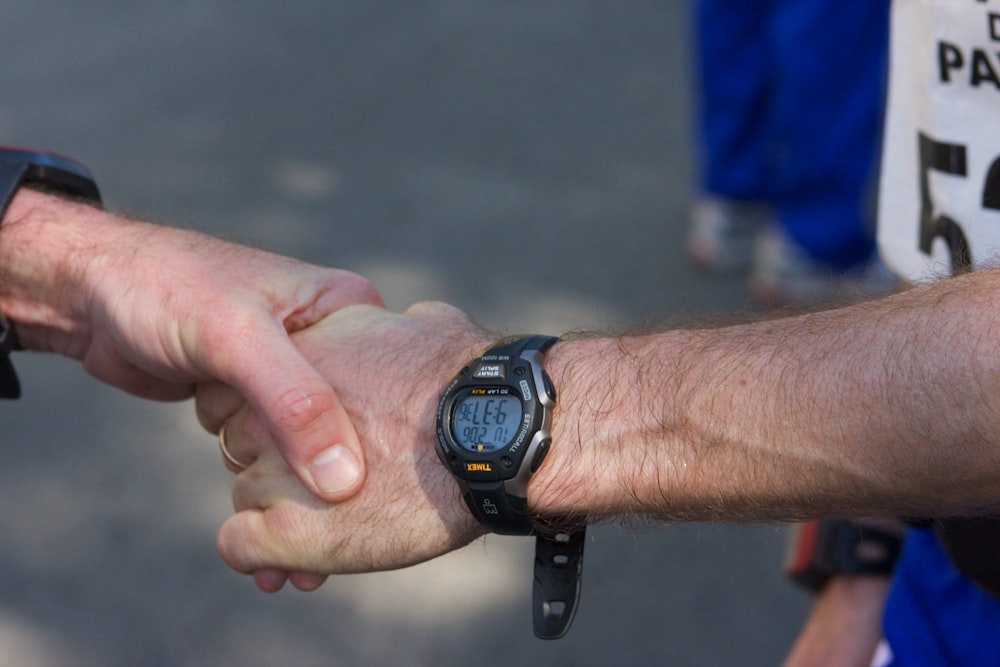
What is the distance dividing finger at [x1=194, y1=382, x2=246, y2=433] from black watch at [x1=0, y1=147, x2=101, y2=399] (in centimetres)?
27

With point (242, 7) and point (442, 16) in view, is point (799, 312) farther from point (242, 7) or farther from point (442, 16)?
point (242, 7)

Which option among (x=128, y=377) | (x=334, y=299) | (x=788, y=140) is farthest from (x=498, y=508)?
(x=788, y=140)

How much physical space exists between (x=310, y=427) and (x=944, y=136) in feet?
2.79

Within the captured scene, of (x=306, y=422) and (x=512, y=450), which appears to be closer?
(x=512, y=450)

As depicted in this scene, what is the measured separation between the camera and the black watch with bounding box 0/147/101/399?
4.97 ft

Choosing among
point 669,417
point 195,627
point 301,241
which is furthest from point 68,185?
point 301,241

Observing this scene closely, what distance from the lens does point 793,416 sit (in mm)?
1046

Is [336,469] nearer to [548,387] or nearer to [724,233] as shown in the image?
[548,387]

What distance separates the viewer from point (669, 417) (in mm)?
1130

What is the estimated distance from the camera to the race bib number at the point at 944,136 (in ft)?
4.08

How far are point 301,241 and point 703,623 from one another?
1896mm

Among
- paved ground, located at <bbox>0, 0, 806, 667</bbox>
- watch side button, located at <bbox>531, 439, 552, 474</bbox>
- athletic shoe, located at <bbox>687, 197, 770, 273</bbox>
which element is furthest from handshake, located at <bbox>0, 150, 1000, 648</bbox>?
athletic shoe, located at <bbox>687, 197, 770, 273</bbox>

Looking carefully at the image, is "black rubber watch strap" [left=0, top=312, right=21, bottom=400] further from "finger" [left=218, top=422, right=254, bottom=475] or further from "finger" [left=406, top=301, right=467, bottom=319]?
"finger" [left=406, top=301, right=467, bottom=319]

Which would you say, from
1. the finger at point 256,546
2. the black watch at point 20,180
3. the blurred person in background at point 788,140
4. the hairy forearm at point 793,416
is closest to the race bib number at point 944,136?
the hairy forearm at point 793,416
